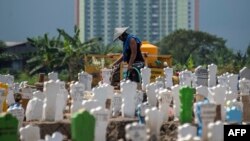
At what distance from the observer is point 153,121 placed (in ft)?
22.1

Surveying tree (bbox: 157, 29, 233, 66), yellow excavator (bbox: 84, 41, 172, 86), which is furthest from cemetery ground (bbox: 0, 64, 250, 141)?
tree (bbox: 157, 29, 233, 66)

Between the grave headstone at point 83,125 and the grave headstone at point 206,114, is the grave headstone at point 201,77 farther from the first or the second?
the grave headstone at point 83,125

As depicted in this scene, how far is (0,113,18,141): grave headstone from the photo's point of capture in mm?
6250

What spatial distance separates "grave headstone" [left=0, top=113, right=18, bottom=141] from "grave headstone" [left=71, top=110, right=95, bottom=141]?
498 millimetres

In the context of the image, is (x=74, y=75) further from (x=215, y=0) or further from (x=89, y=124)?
(x=215, y=0)

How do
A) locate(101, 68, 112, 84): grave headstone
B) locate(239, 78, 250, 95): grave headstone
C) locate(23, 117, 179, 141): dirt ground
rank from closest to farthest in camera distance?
1. locate(23, 117, 179, 141): dirt ground
2. locate(239, 78, 250, 95): grave headstone
3. locate(101, 68, 112, 84): grave headstone

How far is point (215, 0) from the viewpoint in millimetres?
98812

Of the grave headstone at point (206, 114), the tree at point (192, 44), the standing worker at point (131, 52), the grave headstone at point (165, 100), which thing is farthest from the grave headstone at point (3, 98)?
the tree at point (192, 44)

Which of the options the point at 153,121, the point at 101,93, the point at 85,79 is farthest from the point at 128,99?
the point at 85,79

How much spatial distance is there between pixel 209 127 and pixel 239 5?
309 feet

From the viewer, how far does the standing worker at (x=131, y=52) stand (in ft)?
36.8

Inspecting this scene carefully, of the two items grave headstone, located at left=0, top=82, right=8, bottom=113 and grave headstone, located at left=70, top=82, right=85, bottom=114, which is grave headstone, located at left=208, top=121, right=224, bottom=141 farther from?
grave headstone, located at left=0, top=82, right=8, bottom=113

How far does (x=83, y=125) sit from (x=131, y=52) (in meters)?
5.23

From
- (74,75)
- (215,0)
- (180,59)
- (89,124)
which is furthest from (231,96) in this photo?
(215,0)
